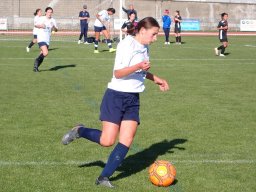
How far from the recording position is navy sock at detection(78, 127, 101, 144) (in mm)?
6611

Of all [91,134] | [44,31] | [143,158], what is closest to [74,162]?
[91,134]

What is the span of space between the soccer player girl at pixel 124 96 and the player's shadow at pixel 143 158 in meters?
0.50

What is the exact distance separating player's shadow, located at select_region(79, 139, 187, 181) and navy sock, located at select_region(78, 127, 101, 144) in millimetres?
513

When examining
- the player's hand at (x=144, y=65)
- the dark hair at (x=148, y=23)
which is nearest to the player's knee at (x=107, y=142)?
the player's hand at (x=144, y=65)

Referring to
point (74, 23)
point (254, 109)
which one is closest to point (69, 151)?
point (254, 109)

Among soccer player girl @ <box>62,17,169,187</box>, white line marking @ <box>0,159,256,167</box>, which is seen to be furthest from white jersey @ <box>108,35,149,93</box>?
white line marking @ <box>0,159,256,167</box>

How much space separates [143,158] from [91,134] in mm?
1176

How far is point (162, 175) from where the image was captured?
247 inches

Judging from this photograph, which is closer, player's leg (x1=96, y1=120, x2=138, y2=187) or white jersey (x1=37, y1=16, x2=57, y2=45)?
player's leg (x1=96, y1=120, x2=138, y2=187)

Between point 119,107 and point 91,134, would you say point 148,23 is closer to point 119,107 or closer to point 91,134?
point 119,107

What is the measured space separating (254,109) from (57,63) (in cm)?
1071

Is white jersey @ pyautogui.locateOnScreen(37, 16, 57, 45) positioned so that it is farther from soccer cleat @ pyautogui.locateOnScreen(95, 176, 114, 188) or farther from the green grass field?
soccer cleat @ pyautogui.locateOnScreen(95, 176, 114, 188)

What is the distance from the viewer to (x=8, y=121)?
990 cm

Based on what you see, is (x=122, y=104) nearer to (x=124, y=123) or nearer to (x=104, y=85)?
(x=124, y=123)
